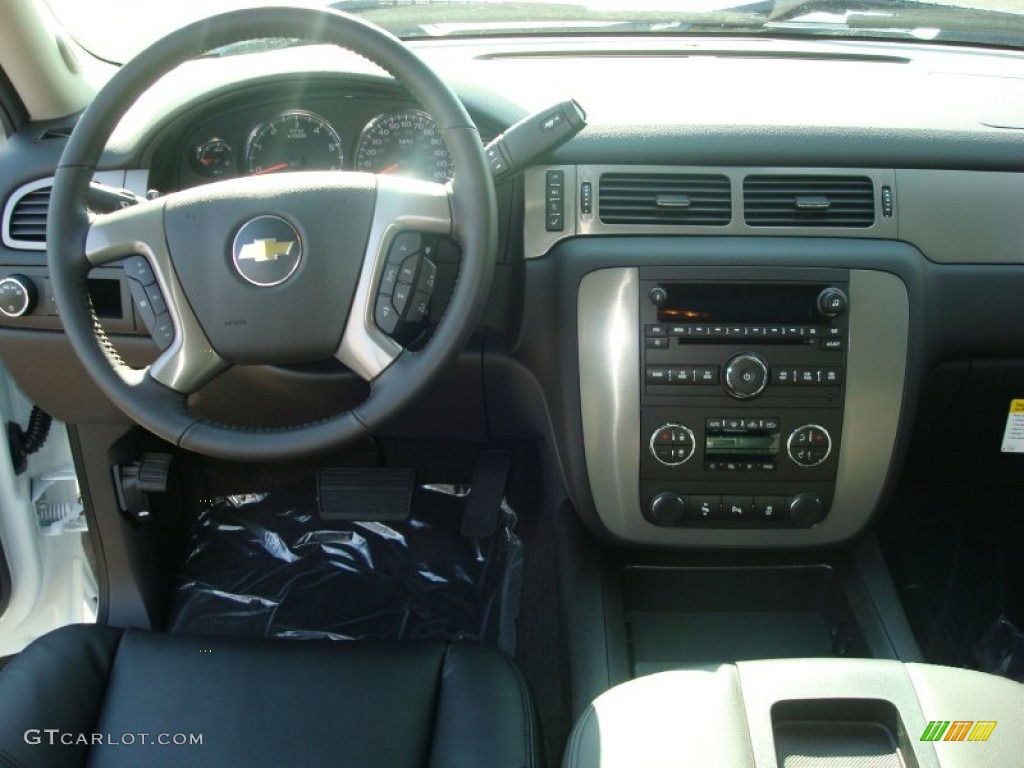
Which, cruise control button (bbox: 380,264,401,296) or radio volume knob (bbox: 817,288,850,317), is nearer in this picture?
cruise control button (bbox: 380,264,401,296)

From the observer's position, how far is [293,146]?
1.60m

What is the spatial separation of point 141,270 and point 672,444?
32.1 inches

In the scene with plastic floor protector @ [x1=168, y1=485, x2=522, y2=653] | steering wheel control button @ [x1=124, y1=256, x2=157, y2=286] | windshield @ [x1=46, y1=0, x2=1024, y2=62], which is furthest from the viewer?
plastic floor protector @ [x1=168, y1=485, x2=522, y2=653]

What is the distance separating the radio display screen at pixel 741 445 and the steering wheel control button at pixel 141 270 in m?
0.85

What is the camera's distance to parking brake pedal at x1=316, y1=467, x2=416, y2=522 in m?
2.08

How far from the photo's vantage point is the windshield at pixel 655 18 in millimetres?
1793

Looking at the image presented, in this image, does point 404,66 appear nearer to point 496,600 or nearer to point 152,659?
point 152,659

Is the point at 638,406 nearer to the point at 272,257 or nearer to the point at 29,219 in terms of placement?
the point at 272,257

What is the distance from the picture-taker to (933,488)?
206 centimetres

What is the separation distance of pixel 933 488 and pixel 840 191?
0.86 metres

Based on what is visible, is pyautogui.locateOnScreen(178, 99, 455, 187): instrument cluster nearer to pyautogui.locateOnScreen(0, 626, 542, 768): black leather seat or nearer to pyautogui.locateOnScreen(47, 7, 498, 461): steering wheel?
pyautogui.locateOnScreen(47, 7, 498, 461): steering wheel

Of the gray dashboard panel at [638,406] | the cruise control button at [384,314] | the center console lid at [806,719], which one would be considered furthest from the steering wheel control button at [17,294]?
the center console lid at [806,719]

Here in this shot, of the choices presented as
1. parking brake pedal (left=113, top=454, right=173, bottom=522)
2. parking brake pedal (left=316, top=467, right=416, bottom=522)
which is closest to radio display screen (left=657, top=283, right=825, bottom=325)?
parking brake pedal (left=316, top=467, right=416, bottom=522)

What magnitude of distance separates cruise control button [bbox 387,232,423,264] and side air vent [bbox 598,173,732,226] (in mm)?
364
